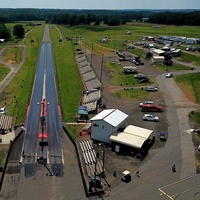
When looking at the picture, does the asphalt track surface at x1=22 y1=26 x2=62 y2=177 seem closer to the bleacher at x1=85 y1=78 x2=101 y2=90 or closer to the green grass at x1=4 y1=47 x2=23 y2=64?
the bleacher at x1=85 y1=78 x2=101 y2=90

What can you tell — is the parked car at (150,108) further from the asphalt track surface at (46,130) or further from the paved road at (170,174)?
the asphalt track surface at (46,130)

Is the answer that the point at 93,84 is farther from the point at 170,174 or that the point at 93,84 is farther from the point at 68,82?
the point at 170,174

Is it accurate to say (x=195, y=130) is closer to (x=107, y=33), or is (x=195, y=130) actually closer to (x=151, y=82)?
(x=151, y=82)

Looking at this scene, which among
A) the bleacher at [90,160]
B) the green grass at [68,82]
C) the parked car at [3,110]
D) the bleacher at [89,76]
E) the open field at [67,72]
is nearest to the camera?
the bleacher at [90,160]

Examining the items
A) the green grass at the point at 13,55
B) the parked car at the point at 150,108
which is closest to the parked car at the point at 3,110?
the parked car at the point at 150,108

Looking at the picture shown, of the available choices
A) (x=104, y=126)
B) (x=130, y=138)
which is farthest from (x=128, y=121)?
(x=130, y=138)

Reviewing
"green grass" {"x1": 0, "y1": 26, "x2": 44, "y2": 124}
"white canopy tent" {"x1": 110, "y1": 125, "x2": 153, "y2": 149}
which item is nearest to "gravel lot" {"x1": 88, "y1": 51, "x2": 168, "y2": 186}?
"white canopy tent" {"x1": 110, "y1": 125, "x2": 153, "y2": 149}
